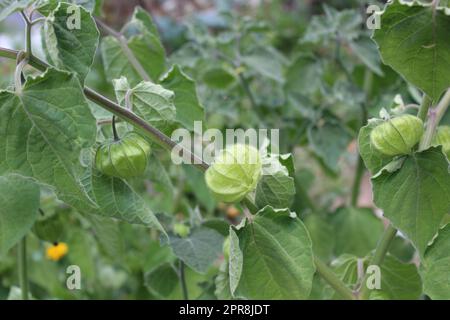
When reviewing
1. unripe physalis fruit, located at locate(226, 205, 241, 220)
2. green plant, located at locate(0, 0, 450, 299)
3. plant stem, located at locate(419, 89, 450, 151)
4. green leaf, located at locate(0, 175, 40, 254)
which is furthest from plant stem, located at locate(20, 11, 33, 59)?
unripe physalis fruit, located at locate(226, 205, 241, 220)

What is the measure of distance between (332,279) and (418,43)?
0.77 ft

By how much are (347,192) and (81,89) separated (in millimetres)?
1174

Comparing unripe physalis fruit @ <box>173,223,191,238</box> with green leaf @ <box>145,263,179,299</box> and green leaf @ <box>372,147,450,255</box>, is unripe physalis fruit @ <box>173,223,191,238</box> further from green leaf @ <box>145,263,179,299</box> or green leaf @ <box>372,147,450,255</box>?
green leaf @ <box>372,147,450,255</box>

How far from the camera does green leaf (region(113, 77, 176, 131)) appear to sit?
0.56 meters

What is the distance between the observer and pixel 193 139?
2.51 feet

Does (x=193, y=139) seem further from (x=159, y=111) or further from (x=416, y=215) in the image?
(x=416, y=215)

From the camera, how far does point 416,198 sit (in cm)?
55

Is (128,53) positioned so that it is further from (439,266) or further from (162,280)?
(439,266)

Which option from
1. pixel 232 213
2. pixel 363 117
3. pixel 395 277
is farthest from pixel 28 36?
pixel 232 213

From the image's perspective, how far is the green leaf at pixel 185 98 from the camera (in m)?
0.71

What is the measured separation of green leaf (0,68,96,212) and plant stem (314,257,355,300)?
24 cm

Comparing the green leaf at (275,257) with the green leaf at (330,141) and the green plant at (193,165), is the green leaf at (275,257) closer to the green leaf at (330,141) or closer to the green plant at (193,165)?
the green plant at (193,165)

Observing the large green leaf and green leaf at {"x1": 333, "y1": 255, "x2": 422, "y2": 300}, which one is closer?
the large green leaf

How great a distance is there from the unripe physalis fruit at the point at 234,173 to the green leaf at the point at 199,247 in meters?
0.18
